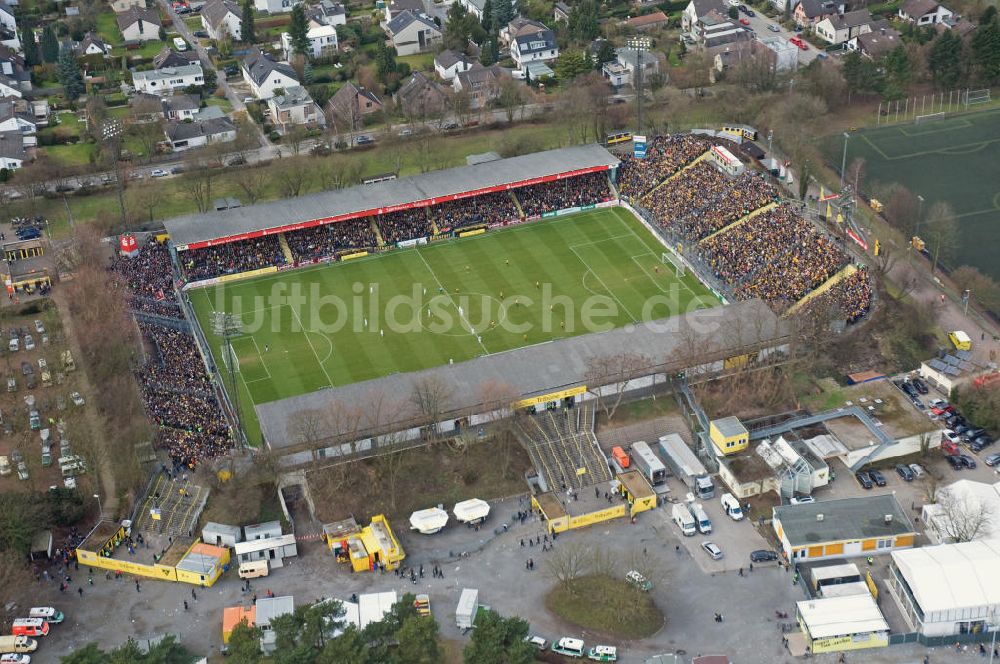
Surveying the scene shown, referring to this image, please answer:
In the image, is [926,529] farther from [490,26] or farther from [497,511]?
[490,26]

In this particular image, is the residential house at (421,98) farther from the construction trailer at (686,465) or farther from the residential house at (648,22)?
the construction trailer at (686,465)

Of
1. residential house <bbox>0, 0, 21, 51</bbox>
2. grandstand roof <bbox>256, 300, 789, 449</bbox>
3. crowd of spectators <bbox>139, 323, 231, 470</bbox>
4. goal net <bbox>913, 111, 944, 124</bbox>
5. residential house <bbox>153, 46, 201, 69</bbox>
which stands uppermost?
residential house <bbox>0, 0, 21, 51</bbox>

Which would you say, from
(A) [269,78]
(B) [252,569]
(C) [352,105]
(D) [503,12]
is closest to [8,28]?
(A) [269,78]

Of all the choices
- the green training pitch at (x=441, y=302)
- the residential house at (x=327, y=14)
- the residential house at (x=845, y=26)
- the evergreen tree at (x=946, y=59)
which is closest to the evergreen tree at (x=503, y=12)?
the residential house at (x=327, y=14)

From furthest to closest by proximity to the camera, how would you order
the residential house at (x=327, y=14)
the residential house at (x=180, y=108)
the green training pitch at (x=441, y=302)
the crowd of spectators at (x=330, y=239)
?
the residential house at (x=327, y=14) → the residential house at (x=180, y=108) → the crowd of spectators at (x=330, y=239) → the green training pitch at (x=441, y=302)

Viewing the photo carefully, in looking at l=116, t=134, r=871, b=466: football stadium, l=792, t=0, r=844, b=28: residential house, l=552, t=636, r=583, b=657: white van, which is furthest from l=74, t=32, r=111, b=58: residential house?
l=552, t=636, r=583, b=657: white van

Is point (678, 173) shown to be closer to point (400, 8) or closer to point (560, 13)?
point (560, 13)

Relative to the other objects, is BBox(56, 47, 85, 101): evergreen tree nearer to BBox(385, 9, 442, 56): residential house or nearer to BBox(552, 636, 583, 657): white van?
BBox(385, 9, 442, 56): residential house
